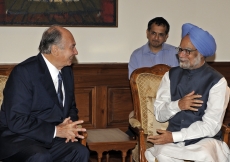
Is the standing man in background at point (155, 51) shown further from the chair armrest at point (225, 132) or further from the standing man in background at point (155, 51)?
the chair armrest at point (225, 132)

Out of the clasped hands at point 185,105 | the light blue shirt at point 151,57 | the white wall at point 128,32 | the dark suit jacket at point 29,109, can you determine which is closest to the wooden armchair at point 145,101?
the clasped hands at point 185,105

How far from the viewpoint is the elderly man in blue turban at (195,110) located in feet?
12.1

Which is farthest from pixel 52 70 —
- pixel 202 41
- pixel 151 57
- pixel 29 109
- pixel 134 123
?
pixel 151 57

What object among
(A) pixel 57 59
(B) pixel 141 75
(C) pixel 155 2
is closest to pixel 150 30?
(C) pixel 155 2

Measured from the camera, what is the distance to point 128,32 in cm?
552

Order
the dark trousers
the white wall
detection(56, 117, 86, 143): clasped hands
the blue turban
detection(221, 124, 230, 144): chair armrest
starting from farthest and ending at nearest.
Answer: the white wall → detection(221, 124, 230, 144): chair armrest → the blue turban → detection(56, 117, 86, 143): clasped hands → the dark trousers

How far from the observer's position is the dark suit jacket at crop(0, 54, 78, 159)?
3.53m

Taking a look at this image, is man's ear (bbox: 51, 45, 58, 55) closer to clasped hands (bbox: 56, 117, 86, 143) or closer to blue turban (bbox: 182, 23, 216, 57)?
clasped hands (bbox: 56, 117, 86, 143)

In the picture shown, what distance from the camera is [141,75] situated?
4.42 m

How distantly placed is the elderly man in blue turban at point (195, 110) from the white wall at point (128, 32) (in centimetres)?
165

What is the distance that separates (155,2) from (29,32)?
5.17 feet

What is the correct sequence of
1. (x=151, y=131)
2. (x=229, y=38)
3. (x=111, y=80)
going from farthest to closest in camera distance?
1. (x=229, y=38)
2. (x=111, y=80)
3. (x=151, y=131)

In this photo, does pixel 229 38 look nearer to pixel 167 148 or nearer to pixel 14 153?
pixel 167 148

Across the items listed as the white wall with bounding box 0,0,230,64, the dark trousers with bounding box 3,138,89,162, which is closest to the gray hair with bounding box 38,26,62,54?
the dark trousers with bounding box 3,138,89,162
